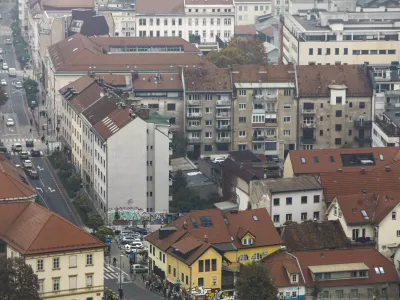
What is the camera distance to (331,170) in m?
179

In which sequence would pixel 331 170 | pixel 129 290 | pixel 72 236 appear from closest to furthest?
pixel 72 236 < pixel 129 290 < pixel 331 170

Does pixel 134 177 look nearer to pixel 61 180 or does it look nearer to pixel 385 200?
pixel 61 180

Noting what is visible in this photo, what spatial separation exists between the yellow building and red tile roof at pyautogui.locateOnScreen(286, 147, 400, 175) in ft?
58.2

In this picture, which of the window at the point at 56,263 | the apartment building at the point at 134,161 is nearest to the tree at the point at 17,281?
the window at the point at 56,263

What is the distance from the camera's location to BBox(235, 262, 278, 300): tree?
470 ft

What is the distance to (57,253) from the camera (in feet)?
475

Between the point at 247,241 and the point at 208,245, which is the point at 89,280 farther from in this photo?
the point at 247,241

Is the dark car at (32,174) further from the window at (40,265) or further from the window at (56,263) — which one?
A: the window at (40,265)

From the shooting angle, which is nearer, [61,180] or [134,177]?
[134,177]

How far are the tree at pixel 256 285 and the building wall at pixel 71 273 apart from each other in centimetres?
1183

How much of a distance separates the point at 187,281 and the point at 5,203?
55.1ft

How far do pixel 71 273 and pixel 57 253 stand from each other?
2.34 m

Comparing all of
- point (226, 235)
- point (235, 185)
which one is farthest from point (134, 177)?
point (226, 235)

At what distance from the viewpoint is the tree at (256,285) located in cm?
14312
